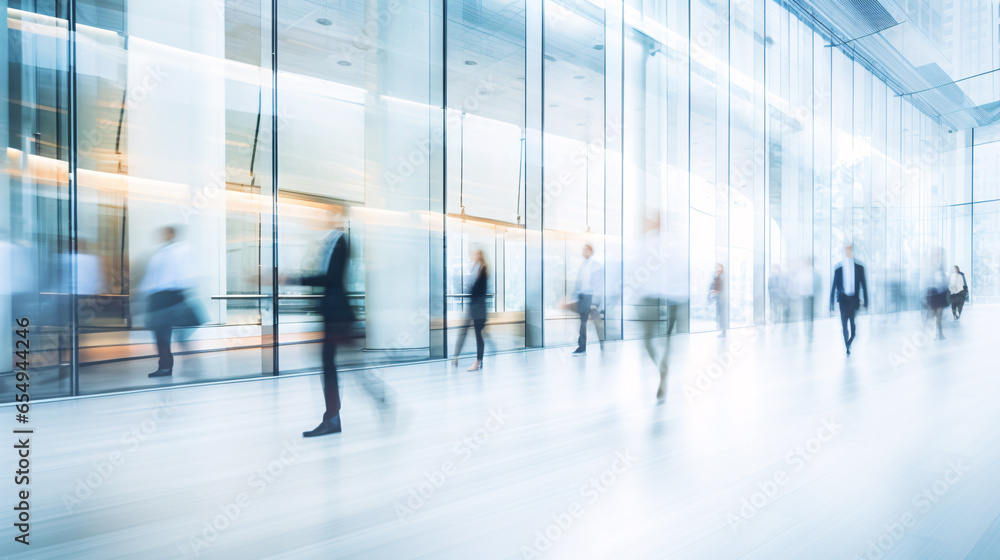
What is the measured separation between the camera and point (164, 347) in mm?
5684

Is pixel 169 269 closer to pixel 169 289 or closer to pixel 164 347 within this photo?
pixel 169 289

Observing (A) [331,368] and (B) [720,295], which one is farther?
(B) [720,295]

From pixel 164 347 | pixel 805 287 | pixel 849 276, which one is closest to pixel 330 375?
pixel 164 347

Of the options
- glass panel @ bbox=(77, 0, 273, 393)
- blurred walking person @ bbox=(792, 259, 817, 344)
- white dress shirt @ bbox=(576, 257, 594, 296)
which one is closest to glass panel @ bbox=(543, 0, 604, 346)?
white dress shirt @ bbox=(576, 257, 594, 296)

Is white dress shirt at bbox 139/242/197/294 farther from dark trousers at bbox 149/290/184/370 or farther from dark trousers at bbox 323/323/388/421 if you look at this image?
dark trousers at bbox 323/323/388/421

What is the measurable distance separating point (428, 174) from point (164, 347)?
415cm

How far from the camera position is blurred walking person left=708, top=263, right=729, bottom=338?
11.3 metres

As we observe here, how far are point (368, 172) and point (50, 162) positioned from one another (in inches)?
141

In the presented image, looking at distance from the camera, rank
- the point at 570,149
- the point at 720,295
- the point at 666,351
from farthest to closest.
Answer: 1. the point at 570,149
2. the point at 720,295
3. the point at 666,351

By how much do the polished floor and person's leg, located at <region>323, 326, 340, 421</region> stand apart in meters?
0.23

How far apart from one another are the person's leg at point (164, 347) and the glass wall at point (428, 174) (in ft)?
0.20

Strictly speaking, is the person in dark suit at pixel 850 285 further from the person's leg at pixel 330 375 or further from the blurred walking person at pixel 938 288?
the person's leg at pixel 330 375

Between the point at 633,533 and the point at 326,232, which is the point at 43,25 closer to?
the point at 326,232

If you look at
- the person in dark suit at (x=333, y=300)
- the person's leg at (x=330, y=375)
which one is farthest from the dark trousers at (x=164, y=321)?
the person's leg at (x=330, y=375)
